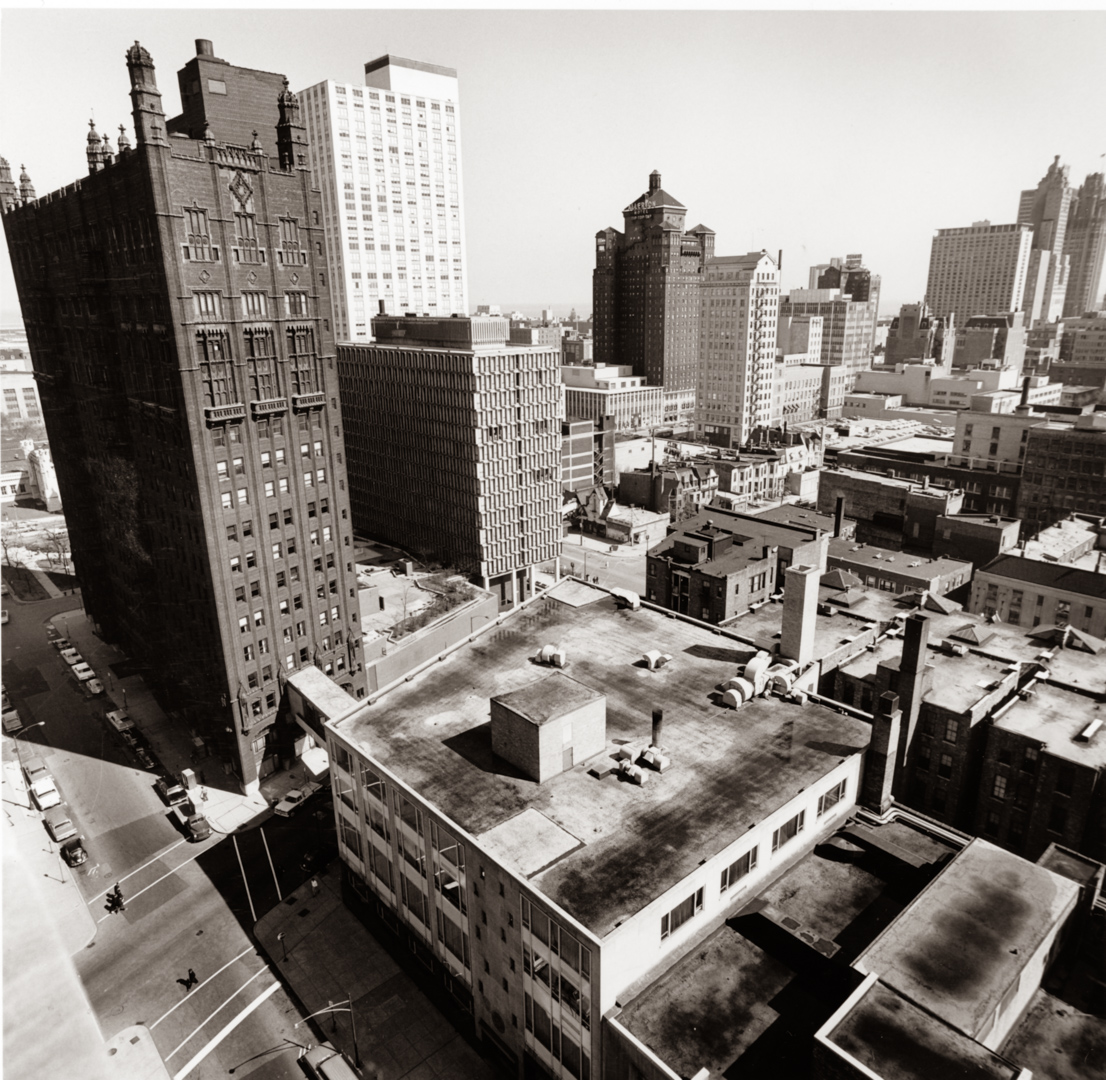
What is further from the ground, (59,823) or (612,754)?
(612,754)

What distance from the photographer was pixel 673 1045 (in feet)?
106

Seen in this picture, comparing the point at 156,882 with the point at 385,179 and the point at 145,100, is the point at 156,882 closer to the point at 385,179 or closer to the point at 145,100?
the point at 145,100

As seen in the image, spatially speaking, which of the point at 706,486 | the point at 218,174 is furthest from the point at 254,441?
the point at 706,486

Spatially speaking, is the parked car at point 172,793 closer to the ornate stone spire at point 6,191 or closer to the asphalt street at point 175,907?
the asphalt street at point 175,907

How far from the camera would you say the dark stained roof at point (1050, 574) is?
86812 millimetres

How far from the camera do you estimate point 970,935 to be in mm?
33688

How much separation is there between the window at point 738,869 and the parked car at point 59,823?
→ 5741 cm

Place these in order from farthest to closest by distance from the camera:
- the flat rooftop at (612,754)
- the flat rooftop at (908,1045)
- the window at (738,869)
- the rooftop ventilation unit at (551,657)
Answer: the rooftop ventilation unit at (551,657) → the window at (738,869) → the flat rooftop at (612,754) → the flat rooftop at (908,1045)

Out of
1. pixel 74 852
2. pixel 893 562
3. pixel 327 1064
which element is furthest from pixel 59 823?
pixel 893 562

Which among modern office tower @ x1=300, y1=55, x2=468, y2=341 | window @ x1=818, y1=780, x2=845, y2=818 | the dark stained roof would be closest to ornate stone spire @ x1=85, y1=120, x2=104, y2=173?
window @ x1=818, y1=780, x2=845, y2=818

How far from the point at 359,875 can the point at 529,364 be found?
74556mm

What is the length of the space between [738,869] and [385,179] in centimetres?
18813

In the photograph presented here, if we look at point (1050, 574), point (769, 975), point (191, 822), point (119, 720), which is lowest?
point (191, 822)

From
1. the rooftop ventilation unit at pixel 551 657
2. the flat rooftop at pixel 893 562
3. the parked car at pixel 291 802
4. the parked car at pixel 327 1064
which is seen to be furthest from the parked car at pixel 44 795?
the flat rooftop at pixel 893 562
